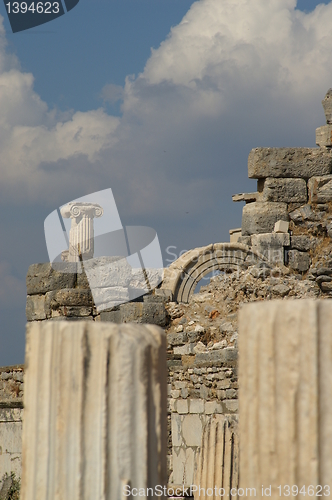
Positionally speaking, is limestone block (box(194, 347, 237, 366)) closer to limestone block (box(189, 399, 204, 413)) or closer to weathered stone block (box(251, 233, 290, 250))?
limestone block (box(189, 399, 204, 413))

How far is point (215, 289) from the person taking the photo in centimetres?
1118

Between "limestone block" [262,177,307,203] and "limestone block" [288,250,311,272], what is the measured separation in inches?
35.6

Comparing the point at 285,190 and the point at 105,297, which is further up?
the point at 285,190

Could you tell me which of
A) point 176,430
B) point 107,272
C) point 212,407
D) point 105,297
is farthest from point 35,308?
point 212,407

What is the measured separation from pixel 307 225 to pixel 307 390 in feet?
32.7

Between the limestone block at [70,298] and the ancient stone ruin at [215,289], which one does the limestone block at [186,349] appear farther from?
the limestone block at [70,298]

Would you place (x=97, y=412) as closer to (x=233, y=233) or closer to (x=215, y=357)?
(x=215, y=357)

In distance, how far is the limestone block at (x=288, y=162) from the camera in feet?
38.8

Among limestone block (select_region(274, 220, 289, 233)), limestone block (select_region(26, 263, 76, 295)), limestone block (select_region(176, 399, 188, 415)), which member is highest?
limestone block (select_region(274, 220, 289, 233))

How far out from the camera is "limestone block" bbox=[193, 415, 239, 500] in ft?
15.7

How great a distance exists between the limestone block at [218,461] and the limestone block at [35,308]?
570 cm

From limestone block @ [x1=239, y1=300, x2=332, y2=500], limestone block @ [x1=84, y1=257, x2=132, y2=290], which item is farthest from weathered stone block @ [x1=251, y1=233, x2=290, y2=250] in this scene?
limestone block @ [x1=239, y1=300, x2=332, y2=500]

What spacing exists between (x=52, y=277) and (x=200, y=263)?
96.0 inches

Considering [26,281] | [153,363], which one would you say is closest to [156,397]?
[153,363]
